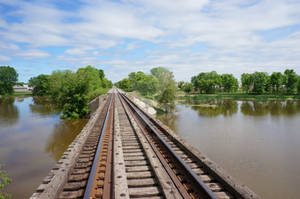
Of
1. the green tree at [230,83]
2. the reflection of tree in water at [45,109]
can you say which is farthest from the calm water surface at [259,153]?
the green tree at [230,83]

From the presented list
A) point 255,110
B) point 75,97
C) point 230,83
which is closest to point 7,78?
point 75,97

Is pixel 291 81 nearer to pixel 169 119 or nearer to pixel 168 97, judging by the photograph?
pixel 168 97

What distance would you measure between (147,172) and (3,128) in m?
27.1

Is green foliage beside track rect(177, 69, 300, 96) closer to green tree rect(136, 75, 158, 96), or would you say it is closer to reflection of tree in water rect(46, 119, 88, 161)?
green tree rect(136, 75, 158, 96)

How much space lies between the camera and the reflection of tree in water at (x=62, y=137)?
15325mm

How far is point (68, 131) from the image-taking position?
21.3m

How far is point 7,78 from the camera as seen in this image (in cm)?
9388

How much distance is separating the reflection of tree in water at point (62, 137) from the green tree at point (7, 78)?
82.7 metres

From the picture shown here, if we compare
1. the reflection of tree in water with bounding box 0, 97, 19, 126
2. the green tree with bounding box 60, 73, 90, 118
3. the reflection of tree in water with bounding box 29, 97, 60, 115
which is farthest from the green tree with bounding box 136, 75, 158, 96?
the reflection of tree in water with bounding box 0, 97, 19, 126

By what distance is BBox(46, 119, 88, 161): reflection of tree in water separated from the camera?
15.3 metres

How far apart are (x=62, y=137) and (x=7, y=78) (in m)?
101

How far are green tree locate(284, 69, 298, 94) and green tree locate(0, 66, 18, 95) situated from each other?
12240 centimetres

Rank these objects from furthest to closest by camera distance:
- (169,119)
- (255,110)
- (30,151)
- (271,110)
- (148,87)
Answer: (148,87), (255,110), (271,110), (169,119), (30,151)

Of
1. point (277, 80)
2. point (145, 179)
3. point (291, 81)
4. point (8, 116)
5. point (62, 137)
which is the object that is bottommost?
point (62, 137)
